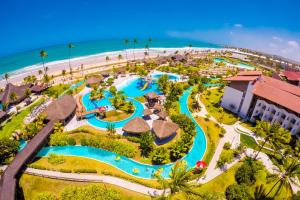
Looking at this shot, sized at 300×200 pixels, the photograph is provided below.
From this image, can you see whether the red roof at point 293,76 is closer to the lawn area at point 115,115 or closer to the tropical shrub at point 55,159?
the lawn area at point 115,115

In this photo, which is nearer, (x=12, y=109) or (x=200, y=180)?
(x=200, y=180)

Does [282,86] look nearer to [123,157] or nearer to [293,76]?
[293,76]

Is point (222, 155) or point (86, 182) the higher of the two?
point (222, 155)

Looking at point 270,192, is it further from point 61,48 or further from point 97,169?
point 61,48

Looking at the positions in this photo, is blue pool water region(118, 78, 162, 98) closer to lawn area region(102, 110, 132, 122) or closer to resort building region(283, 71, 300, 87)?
lawn area region(102, 110, 132, 122)

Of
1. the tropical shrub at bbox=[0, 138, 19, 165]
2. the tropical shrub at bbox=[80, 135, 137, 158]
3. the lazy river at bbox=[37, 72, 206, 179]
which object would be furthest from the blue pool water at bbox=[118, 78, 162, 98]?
the tropical shrub at bbox=[0, 138, 19, 165]

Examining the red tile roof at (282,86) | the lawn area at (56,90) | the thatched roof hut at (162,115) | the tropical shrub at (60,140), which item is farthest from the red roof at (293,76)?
the lawn area at (56,90)

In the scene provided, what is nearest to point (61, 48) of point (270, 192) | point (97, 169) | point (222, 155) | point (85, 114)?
point (85, 114)
